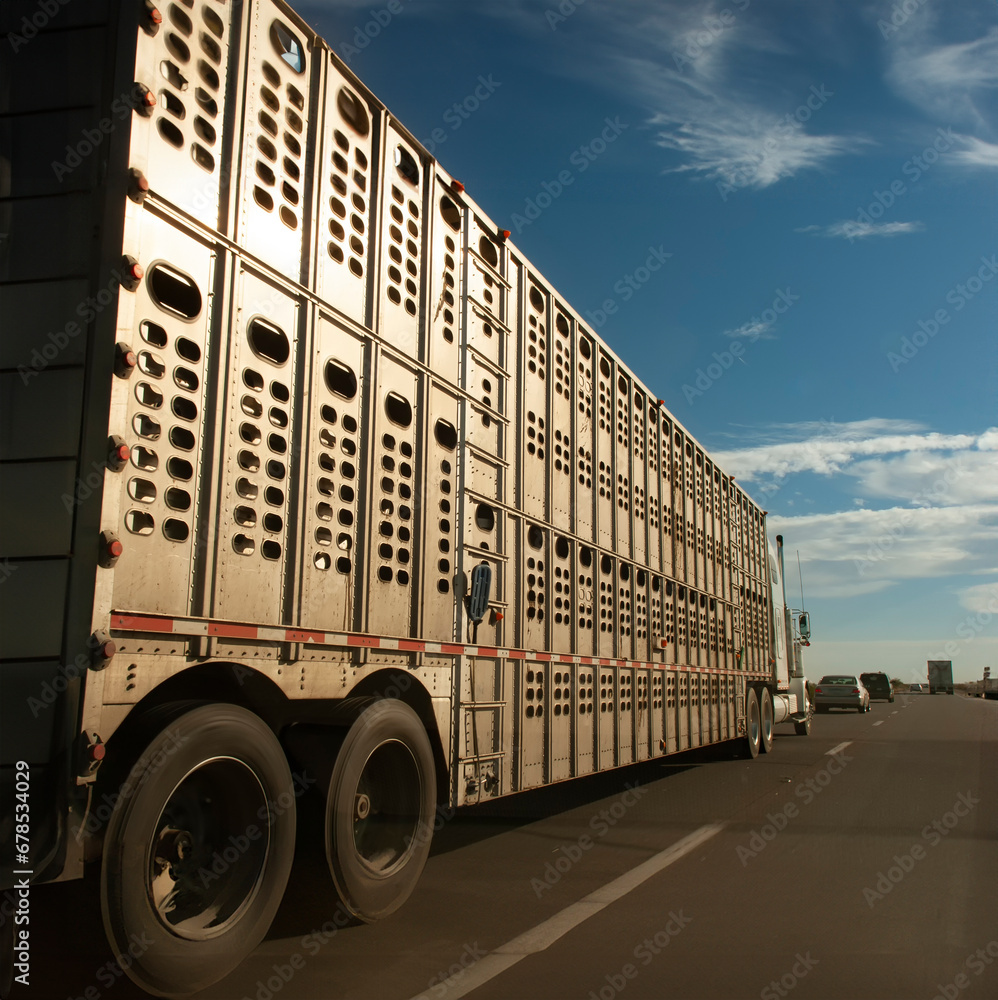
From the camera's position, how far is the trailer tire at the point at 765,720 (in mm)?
16953

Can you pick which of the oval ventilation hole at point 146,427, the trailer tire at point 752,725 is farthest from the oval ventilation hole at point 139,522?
the trailer tire at point 752,725

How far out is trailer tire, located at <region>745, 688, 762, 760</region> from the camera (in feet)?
Answer: 52.1

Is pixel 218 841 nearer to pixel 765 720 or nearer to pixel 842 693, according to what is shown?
pixel 765 720

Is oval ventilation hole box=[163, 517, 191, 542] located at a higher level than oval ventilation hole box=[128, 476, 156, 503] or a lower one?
lower

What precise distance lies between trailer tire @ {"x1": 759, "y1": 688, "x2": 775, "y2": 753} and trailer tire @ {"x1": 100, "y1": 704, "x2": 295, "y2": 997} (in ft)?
45.4

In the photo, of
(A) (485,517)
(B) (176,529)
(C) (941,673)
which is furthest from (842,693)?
(C) (941,673)

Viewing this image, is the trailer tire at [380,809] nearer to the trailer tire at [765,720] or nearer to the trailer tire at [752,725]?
the trailer tire at [752,725]

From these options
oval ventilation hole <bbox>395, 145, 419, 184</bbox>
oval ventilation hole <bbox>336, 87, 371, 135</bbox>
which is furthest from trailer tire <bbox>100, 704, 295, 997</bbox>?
oval ventilation hole <bbox>395, 145, 419, 184</bbox>

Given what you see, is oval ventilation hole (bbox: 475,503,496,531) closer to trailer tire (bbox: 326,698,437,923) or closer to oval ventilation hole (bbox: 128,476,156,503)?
trailer tire (bbox: 326,698,437,923)

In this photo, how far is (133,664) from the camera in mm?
3832

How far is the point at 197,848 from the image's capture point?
4.20m

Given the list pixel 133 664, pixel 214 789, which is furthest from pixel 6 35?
pixel 214 789

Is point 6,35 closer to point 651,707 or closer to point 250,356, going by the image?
point 250,356

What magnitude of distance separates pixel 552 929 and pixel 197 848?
220 centimetres
